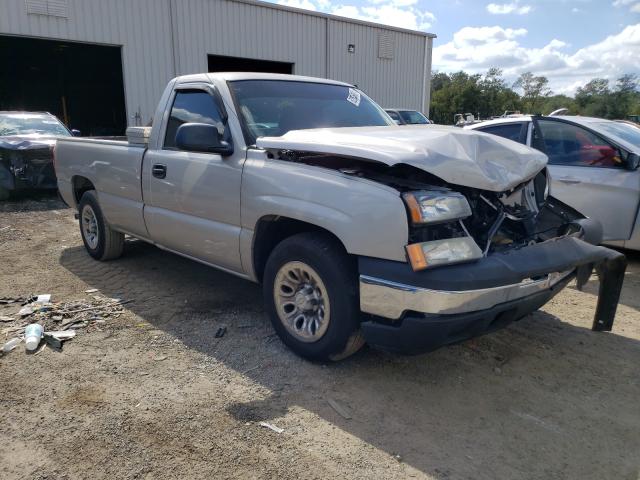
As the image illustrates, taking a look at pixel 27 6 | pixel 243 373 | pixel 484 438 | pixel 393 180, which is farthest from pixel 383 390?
pixel 27 6

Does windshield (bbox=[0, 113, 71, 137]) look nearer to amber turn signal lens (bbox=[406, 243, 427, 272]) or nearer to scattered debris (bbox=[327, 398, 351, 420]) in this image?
scattered debris (bbox=[327, 398, 351, 420])

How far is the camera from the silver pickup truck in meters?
2.77

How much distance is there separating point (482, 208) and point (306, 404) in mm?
1629

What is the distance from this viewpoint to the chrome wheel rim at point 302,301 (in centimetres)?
323

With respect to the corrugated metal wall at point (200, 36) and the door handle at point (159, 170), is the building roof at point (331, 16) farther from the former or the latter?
the door handle at point (159, 170)

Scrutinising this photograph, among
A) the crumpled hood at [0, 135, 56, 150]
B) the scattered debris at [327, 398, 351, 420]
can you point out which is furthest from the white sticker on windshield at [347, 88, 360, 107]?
the crumpled hood at [0, 135, 56, 150]

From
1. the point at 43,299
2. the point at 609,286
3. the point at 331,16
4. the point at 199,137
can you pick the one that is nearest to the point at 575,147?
the point at 609,286

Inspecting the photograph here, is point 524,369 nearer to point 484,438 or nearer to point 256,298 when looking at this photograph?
point 484,438

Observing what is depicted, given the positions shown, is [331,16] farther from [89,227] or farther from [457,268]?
[457,268]

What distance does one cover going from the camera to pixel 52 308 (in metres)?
4.45

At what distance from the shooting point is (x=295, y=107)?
416cm

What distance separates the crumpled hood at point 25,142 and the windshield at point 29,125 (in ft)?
1.67

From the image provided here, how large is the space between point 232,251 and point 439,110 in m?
69.0

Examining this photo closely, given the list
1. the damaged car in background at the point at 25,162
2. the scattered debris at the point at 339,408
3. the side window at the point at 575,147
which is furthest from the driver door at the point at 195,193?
the damaged car in background at the point at 25,162
